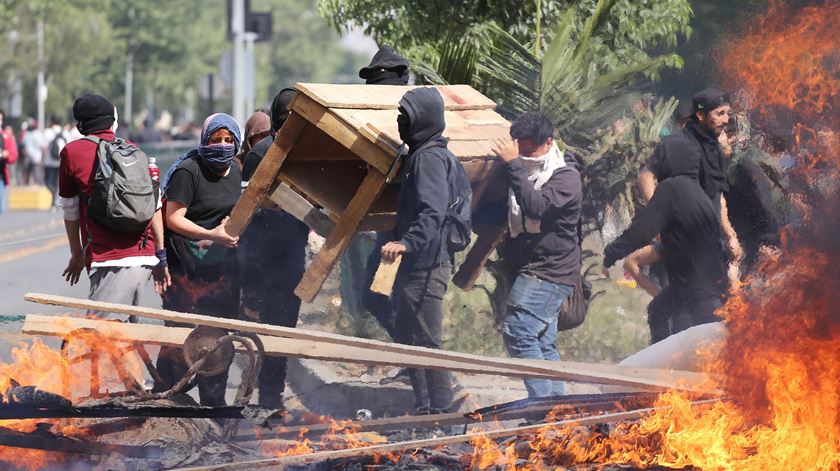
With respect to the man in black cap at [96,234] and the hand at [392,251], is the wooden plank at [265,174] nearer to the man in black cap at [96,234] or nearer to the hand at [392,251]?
the man in black cap at [96,234]

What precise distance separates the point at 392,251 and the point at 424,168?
1.43ft

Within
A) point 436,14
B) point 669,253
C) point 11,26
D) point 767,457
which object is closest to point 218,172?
point 669,253

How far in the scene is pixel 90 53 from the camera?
5084 centimetres

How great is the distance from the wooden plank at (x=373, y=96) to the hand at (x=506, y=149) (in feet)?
1.16

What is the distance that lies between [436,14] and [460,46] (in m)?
1.70

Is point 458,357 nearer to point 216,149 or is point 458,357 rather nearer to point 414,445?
point 414,445

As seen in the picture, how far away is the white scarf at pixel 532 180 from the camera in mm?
6695

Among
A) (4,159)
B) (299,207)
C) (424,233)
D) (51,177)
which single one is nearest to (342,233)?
(299,207)

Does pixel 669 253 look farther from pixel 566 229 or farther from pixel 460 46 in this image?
pixel 460 46

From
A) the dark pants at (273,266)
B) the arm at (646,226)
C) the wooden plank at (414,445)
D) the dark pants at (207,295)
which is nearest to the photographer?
the wooden plank at (414,445)

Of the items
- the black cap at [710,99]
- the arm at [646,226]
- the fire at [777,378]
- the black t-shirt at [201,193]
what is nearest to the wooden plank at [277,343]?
the fire at [777,378]

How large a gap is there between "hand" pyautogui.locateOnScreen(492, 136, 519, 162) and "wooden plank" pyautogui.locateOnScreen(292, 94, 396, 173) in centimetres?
65

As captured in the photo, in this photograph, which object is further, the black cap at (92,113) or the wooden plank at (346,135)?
the black cap at (92,113)

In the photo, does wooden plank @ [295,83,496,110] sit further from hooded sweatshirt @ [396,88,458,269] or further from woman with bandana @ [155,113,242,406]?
woman with bandana @ [155,113,242,406]
